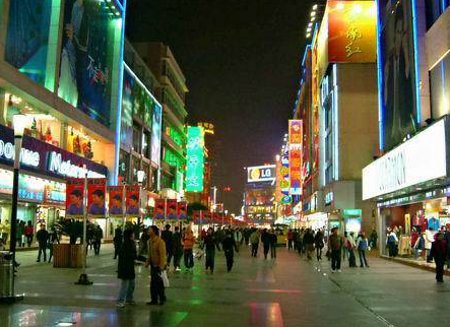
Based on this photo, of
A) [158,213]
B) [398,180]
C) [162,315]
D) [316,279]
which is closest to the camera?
[162,315]

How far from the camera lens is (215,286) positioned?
1620 centimetres

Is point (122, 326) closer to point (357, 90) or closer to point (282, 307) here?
point (282, 307)

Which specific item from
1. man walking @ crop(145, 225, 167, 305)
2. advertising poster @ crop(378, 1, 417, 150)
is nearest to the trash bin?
man walking @ crop(145, 225, 167, 305)

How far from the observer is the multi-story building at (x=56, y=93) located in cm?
3017

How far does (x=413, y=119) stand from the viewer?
2597 cm

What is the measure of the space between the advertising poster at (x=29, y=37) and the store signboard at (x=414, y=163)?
20.0m

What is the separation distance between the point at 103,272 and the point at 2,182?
36.9 ft

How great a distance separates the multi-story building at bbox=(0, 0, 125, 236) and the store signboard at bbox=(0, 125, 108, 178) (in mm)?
50

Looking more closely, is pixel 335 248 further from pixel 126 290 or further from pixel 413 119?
pixel 126 290

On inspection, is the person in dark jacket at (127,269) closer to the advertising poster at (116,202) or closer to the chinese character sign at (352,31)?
the advertising poster at (116,202)

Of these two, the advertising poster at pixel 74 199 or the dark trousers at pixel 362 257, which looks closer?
the advertising poster at pixel 74 199

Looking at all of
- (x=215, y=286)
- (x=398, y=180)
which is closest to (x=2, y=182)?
(x=215, y=286)

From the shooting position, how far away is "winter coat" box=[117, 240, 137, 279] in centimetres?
1187

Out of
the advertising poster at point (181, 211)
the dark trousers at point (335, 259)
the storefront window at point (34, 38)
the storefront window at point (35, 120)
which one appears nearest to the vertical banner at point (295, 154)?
the storefront window at point (35, 120)
